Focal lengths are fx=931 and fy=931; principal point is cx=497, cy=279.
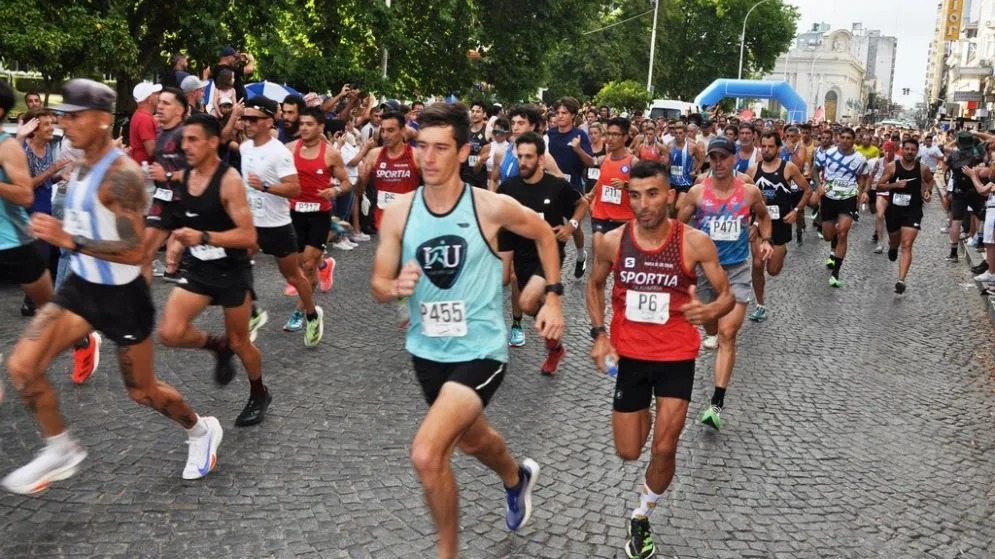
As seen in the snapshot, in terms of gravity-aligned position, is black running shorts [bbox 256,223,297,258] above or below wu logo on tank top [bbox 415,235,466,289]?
below

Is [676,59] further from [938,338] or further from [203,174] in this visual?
[203,174]

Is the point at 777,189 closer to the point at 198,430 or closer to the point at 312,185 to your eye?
the point at 312,185

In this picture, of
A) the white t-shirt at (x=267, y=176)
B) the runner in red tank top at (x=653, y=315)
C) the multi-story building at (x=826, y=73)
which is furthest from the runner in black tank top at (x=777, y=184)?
the multi-story building at (x=826, y=73)

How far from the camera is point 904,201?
1173 centimetres

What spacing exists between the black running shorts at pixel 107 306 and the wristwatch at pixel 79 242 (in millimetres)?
194

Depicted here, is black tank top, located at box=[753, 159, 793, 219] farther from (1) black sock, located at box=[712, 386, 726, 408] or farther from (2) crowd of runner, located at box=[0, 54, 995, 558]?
(1) black sock, located at box=[712, 386, 726, 408]

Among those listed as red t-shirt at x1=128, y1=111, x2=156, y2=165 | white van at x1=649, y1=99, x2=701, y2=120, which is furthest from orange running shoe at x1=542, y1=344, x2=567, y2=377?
white van at x1=649, y1=99, x2=701, y2=120

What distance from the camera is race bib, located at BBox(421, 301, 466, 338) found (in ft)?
12.5

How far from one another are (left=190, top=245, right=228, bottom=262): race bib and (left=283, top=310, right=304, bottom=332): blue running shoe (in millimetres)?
2722

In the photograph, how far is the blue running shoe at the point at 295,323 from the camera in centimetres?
805

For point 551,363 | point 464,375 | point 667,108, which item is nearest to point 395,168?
point 551,363

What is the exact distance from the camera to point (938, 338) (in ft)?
30.4

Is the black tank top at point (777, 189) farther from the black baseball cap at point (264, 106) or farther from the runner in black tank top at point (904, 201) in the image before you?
the black baseball cap at point (264, 106)

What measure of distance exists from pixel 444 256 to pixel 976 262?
41.0 ft
